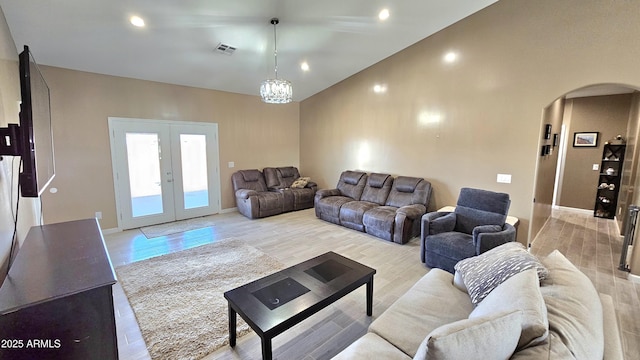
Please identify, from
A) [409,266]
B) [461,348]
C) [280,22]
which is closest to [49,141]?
[280,22]

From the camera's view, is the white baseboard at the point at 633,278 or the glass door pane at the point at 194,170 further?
the glass door pane at the point at 194,170

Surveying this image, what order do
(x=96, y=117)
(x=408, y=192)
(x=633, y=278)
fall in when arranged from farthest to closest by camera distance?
(x=408, y=192), (x=96, y=117), (x=633, y=278)

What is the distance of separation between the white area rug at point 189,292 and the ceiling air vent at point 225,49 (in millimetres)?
3010

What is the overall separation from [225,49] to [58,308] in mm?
3922

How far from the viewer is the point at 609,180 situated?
226 inches

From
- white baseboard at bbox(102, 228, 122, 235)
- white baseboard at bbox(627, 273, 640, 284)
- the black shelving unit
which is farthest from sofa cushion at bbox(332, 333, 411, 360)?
the black shelving unit

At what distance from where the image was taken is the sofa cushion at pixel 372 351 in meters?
1.35

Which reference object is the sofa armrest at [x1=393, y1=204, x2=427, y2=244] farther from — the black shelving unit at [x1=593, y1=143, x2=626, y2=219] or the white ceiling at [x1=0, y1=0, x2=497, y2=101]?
the black shelving unit at [x1=593, y1=143, x2=626, y2=219]

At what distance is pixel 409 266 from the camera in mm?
3467

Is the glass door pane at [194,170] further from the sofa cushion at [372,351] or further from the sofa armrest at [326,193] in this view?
the sofa cushion at [372,351]

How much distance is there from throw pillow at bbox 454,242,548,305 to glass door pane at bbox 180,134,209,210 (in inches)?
205

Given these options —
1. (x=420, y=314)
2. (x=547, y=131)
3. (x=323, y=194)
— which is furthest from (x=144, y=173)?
(x=547, y=131)

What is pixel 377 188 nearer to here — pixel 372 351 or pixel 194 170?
pixel 194 170

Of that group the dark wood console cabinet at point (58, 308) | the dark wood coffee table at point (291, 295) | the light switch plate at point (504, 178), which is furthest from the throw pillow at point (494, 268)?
the light switch plate at point (504, 178)
